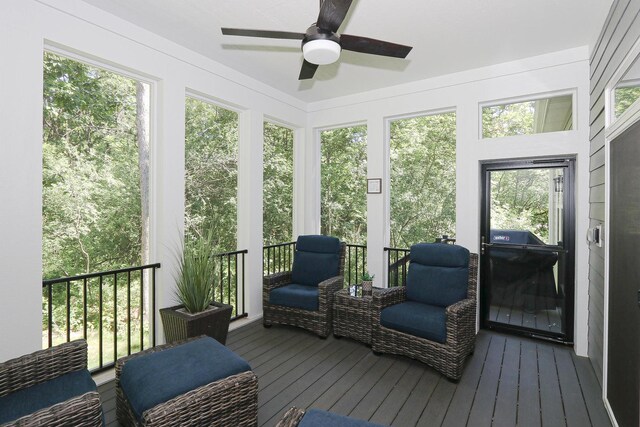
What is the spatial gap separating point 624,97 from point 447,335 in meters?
2.02

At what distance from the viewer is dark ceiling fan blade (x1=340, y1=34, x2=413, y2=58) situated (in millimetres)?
2133

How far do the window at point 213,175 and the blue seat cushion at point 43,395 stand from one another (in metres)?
2.23

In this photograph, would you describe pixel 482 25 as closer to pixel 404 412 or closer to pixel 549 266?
pixel 549 266

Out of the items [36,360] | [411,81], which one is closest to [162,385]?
[36,360]

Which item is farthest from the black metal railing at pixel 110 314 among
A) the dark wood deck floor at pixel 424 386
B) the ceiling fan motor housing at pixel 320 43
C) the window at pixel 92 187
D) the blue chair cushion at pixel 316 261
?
the ceiling fan motor housing at pixel 320 43

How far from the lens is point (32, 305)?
2.24 meters

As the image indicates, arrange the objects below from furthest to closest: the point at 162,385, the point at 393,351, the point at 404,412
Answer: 1. the point at 393,351
2. the point at 404,412
3. the point at 162,385

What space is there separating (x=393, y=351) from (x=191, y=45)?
3505 mm

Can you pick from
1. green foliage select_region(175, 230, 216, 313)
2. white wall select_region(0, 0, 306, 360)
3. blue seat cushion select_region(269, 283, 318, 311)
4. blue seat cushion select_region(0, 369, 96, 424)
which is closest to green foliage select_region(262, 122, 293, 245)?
white wall select_region(0, 0, 306, 360)

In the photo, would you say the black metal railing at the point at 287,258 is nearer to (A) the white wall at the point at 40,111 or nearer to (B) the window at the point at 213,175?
(B) the window at the point at 213,175

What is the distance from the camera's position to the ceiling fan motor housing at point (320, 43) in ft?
6.56

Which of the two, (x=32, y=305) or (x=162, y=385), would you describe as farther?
(x=32, y=305)

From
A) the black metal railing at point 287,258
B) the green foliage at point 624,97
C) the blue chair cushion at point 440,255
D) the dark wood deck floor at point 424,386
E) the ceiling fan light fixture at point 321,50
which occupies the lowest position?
the dark wood deck floor at point 424,386

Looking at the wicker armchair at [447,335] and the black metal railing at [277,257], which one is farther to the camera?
the black metal railing at [277,257]
